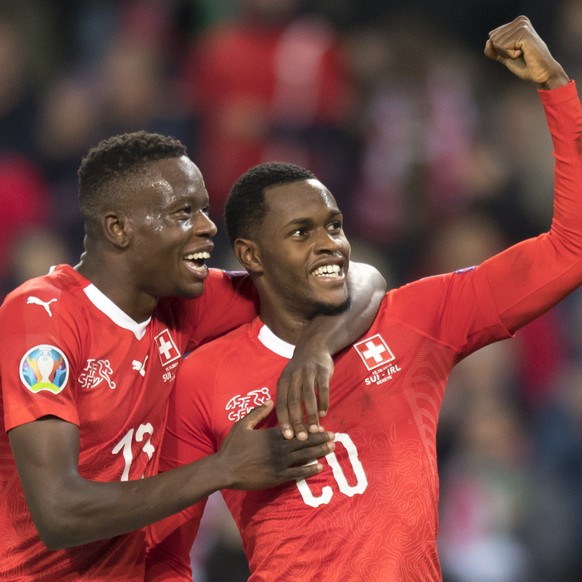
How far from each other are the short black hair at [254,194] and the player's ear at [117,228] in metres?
0.42

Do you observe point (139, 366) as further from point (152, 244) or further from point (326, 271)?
point (326, 271)

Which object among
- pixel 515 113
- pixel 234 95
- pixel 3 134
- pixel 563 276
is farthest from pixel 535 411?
pixel 3 134

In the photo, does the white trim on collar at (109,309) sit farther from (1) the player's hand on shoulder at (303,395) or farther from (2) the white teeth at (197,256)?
(1) the player's hand on shoulder at (303,395)

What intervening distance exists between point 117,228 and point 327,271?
26.1 inches

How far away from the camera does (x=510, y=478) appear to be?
6.03m

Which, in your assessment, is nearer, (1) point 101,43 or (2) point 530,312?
(2) point 530,312

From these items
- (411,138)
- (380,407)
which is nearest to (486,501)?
(411,138)

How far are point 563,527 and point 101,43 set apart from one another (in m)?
4.12

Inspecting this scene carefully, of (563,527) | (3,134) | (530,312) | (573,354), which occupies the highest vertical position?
(530,312)

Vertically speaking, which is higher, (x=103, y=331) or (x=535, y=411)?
(x=103, y=331)

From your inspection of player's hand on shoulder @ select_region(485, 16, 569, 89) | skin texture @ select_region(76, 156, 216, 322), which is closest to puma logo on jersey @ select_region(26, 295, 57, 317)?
skin texture @ select_region(76, 156, 216, 322)

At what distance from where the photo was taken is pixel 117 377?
3.54 meters

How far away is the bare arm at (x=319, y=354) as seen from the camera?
10.5 feet

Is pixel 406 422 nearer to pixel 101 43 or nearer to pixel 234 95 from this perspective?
pixel 234 95
